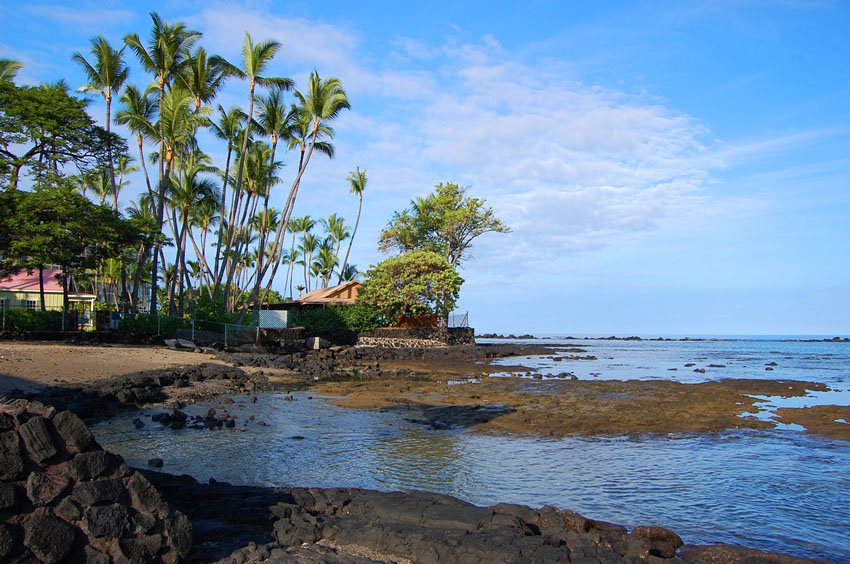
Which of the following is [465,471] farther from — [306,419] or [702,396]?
[702,396]

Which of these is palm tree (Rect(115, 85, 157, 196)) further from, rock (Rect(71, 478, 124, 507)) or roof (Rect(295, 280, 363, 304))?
rock (Rect(71, 478, 124, 507))

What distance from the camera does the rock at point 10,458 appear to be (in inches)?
184

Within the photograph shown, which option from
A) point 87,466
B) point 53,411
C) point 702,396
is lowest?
point 702,396

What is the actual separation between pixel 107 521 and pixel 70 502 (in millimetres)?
311

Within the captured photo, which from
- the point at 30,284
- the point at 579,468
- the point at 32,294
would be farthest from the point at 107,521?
the point at 30,284

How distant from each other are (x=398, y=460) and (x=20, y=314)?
882 inches

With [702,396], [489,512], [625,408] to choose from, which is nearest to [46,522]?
[489,512]

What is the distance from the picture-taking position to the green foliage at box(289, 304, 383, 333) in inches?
1672

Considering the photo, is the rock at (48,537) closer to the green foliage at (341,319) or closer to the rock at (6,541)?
the rock at (6,541)

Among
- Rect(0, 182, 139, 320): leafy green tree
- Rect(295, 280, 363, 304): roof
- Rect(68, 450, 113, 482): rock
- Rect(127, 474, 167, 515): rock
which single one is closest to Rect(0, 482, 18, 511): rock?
Rect(68, 450, 113, 482): rock

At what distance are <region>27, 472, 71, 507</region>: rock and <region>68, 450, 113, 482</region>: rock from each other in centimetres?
8

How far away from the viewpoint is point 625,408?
52.4 feet

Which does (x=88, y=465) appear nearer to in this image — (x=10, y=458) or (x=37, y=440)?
(x=37, y=440)

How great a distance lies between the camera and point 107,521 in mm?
4805
